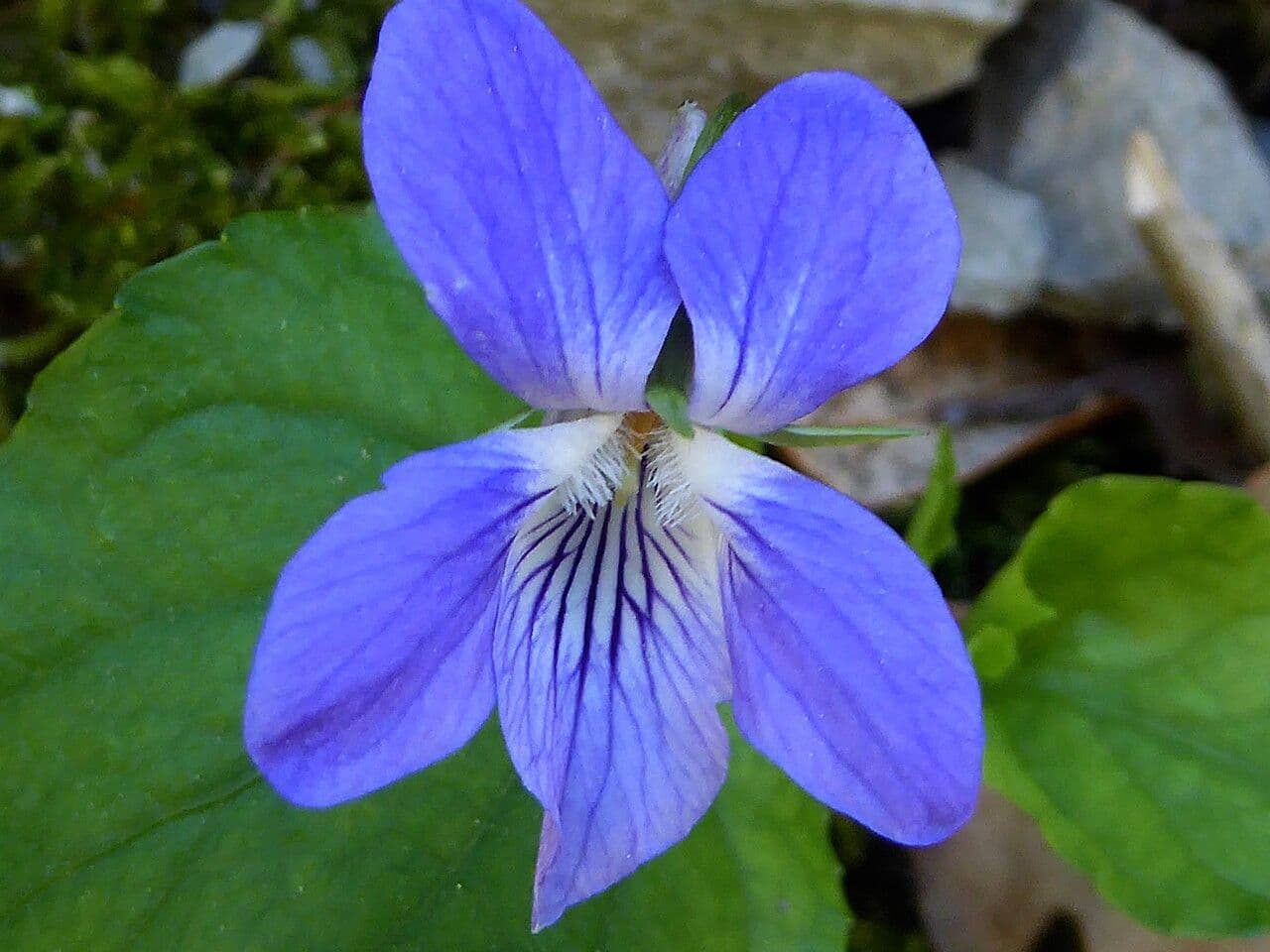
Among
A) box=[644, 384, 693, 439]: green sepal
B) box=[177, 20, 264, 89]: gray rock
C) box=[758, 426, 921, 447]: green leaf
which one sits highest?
box=[177, 20, 264, 89]: gray rock

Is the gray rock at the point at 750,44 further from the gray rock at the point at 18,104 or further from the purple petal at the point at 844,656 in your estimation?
the purple petal at the point at 844,656

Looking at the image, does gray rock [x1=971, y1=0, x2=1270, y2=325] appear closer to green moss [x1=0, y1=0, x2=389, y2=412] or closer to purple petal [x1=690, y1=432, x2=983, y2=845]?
green moss [x1=0, y1=0, x2=389, y2=412]

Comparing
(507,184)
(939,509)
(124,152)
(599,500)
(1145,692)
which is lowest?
(1145,692)

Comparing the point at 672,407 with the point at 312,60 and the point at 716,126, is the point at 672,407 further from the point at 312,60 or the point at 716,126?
the point at 312,60

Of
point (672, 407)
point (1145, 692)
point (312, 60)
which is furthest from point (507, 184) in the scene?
point (312, 60)

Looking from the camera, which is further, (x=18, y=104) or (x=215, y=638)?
(x=18, y=104)

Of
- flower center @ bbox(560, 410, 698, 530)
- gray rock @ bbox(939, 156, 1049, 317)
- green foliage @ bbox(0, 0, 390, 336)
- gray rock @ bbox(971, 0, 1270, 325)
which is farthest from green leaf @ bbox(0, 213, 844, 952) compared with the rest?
gray rock @ bbox(971, 0, 1270, 325)
